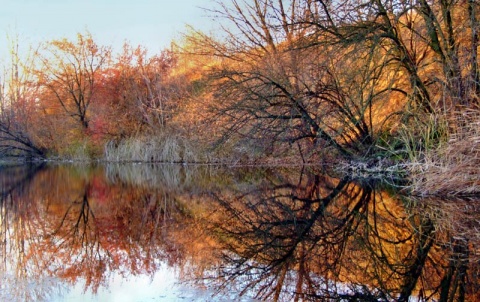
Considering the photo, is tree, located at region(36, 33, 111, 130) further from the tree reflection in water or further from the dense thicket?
the tree reflection in water

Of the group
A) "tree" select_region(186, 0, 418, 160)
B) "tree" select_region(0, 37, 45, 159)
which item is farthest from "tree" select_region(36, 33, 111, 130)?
"tree" select_region(186, 0, 418, 160)

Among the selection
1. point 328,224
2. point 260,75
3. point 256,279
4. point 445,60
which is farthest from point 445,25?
point 256,279

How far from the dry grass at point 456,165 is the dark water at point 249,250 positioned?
0.39 metres

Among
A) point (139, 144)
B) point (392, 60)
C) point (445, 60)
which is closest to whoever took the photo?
point (445, 60)

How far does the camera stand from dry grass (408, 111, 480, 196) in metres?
5.07

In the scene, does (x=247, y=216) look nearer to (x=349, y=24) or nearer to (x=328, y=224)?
(x=328, y=224)

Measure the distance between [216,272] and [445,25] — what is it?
6.97 m

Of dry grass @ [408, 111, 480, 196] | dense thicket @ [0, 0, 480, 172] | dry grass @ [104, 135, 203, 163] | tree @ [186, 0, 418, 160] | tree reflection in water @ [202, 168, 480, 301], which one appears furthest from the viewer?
dry grass @ [104, 135, 203, 163]

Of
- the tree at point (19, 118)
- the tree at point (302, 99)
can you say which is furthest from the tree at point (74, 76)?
the tree at point (302, 99)

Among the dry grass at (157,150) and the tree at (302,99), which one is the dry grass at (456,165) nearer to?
the tree at (302,99)

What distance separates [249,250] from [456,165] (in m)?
3.40

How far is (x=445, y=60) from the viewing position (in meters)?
7.25

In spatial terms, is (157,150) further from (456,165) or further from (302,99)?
(456,165)

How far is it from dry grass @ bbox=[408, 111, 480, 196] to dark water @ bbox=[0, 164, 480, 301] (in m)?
0.39
